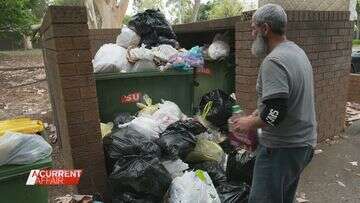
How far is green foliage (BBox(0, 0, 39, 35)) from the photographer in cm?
1930

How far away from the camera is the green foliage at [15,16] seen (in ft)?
63.3

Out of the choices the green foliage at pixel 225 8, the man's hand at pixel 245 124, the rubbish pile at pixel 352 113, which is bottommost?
the rubbish pile at pixel 352 113

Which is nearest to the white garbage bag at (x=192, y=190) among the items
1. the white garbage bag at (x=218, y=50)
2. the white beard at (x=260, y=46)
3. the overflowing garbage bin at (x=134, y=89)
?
the white beard at (x=260, y=46)

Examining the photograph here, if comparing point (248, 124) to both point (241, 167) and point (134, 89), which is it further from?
point (134, 89)

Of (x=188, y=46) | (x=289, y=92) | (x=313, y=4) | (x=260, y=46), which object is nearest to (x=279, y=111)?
(x=289, y=92)

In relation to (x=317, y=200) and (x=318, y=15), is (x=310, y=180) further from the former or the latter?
(x=318, y=15)

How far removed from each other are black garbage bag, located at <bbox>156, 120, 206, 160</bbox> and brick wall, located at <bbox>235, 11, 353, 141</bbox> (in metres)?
0.93

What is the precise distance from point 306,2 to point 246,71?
157cm

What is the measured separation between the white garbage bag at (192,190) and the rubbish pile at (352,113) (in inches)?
157

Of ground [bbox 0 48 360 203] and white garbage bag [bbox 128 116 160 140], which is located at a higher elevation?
white garbage bag [bbox 128 116 160 140]

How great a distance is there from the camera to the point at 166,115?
445 cm

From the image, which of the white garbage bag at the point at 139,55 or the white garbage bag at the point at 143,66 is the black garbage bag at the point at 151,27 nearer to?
the white garbage bag at the point at 139,55

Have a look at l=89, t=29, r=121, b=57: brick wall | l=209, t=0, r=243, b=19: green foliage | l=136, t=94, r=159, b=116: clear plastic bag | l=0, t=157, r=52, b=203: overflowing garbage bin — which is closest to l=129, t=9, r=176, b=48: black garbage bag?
l=136, t=94, r=159, b=116: clear plastic bag

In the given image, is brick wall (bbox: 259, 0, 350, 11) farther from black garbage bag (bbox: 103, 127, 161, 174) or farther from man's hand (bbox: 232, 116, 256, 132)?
man's hand (bbox: 232, 116, 256, 132)
